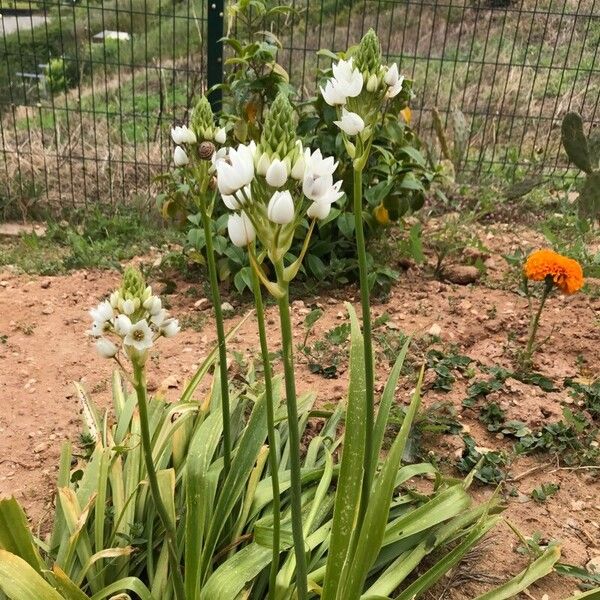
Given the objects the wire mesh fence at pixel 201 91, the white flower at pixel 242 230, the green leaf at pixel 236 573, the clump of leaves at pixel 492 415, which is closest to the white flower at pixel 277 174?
the white flower at pixel 242 230

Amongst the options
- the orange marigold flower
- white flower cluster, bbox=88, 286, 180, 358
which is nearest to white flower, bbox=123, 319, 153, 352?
white flower cluster, bbox=88, 286, 180, 358

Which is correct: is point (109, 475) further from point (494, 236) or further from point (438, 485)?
point (494, 236)

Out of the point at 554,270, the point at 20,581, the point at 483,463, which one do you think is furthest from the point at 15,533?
the point at 554,270

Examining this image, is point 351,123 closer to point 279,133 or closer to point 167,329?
point 279,133

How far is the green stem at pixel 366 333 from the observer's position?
5.04ft

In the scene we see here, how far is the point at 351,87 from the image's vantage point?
1496 millimetres

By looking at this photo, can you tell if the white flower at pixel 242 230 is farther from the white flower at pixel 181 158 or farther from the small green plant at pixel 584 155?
the small green plant at pixel 584 155

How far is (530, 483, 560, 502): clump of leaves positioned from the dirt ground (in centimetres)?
2

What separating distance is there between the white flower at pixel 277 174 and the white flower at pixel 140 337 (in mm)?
409

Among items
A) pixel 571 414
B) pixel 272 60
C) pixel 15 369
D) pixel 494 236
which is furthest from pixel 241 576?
pixel 494 236

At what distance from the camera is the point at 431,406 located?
2.81 metres

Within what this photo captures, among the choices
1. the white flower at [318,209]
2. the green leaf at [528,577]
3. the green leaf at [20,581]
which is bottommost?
the green leaf at [528,577]

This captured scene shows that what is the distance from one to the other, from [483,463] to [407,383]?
0.54 meters

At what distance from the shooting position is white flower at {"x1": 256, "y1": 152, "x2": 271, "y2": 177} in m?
1.27
